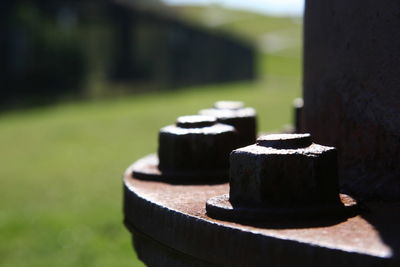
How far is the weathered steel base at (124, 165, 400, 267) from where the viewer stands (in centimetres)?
101

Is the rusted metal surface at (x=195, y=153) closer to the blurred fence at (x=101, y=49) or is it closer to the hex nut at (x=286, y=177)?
the hex nut at (x=286, y=177)

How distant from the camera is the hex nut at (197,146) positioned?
1588 millimetres

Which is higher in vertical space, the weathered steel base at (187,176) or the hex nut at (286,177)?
the hex nut at (286,177)

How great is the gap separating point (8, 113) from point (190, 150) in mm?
13733

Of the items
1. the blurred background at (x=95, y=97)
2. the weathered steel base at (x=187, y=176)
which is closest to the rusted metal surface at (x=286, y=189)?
the weathered steel base at (x=187, y=176)

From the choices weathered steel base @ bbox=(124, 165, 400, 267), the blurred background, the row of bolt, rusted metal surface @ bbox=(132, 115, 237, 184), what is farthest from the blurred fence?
the row of bolt

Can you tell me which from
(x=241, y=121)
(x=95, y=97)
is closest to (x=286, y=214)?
(x=241, y=121)

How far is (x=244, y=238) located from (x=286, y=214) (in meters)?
0.11

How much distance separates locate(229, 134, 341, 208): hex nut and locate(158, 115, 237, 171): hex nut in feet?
1.15

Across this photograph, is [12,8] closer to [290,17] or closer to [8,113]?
[8,113]

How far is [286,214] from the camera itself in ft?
3.85

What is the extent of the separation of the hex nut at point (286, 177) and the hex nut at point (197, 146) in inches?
13.8

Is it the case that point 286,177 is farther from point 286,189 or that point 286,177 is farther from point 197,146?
point 197,146

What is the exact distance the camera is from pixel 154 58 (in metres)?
25.9
